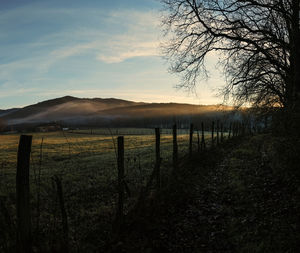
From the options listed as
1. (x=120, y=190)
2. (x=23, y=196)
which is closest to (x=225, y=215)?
(x=120, y=190)

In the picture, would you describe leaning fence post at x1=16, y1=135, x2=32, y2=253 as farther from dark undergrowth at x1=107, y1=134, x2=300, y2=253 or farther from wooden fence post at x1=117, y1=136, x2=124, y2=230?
wooden fence post at x1=117, y1=136, x2=124, y2=230

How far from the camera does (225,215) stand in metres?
6.02

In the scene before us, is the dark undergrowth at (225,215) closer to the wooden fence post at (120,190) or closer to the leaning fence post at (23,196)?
the wooden fence post at (120,190)

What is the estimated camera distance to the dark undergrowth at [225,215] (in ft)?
14.8

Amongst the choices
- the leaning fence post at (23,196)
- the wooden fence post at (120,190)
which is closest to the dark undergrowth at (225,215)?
the wooden fence post at (120,190)

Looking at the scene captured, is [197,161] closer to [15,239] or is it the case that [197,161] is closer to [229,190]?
[229,190]

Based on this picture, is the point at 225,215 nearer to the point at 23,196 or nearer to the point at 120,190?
the point at 120,190

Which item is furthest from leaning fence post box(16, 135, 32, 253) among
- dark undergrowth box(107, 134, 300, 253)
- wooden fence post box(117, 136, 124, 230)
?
wooden fence post box(117, 136, 124, 230)

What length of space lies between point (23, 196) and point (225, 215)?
4.82m

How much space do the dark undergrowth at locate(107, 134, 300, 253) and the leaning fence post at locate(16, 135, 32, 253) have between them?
5.24ft

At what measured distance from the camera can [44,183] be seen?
499 inches

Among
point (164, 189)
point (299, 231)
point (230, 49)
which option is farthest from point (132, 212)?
point (230, 49)

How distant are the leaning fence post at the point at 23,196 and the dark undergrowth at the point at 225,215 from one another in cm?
160

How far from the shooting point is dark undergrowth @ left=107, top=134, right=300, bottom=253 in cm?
452
